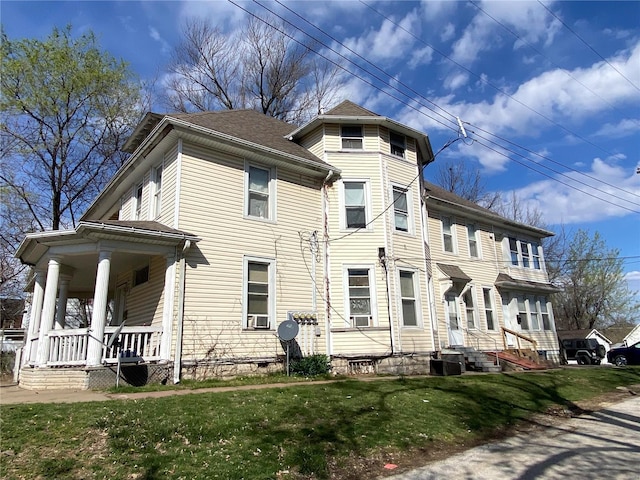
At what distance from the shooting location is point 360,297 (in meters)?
13.2

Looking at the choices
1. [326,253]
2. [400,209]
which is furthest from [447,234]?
[326,253]

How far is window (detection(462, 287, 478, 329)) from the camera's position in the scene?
17203 mm

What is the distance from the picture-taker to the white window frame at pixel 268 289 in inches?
448

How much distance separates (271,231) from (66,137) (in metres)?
16.3

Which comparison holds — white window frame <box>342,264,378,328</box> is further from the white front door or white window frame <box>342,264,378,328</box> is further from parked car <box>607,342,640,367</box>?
parked car <box>607,342,640,367</box>

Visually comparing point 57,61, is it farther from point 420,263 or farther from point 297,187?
point 420,263

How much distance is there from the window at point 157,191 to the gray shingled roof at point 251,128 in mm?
1889

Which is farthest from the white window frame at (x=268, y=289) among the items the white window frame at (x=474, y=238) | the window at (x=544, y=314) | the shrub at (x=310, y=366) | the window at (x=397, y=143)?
the window at (x=544, y=314)

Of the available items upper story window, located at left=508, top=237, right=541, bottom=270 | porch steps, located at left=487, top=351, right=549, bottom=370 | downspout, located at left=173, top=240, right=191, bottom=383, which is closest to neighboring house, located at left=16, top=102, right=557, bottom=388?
downspout, located at left=173, top=240, right=191, bottom=383

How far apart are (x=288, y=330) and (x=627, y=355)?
73.6 feet

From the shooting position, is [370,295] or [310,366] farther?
[370,295]

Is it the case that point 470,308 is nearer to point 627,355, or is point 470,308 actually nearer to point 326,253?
point 326,253

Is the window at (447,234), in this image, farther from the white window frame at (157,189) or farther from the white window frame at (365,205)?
the white window frame at (157,189)

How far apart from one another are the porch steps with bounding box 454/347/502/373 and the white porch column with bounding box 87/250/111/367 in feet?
36.9
